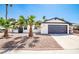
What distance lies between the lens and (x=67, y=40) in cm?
446

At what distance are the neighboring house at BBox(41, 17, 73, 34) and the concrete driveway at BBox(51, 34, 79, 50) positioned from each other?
5.8 inches

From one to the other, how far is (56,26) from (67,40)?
58cm

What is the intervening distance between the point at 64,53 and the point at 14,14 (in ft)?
5.81

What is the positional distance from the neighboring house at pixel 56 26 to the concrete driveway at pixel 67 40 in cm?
15

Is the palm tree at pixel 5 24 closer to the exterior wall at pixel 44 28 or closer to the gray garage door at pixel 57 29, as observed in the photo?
the exterior wall at pixel 44 28

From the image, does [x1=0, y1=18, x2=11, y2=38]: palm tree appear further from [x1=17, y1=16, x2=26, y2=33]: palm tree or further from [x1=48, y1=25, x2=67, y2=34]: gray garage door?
[x1=48, y1=25, x2=67, y2=34]: gray garage door

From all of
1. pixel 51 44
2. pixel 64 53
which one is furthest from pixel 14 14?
pixel 64 53

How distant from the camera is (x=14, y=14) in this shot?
4398mm

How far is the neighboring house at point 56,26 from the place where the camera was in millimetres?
4516

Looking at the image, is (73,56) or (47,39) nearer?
(73,56)

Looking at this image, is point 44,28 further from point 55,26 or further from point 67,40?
point 67,40

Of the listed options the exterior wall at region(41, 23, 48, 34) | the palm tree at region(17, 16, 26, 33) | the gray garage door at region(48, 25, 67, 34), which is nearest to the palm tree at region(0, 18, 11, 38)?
the palm tree at region(17, 16, 26, 33)

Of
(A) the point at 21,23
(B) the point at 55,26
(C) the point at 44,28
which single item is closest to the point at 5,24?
(A) the point at 21,23
